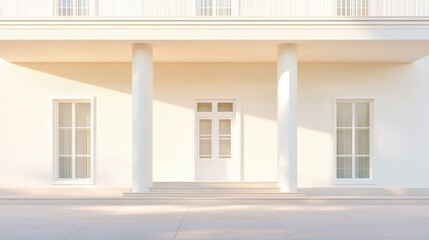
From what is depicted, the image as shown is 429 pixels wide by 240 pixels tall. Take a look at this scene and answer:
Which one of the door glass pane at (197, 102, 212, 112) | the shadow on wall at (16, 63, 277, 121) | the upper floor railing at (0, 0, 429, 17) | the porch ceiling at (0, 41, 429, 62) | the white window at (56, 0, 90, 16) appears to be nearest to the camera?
the porch ceiling at (0, 41, 429, 62)

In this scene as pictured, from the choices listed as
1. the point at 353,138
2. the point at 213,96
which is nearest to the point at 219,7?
the point at 213,96

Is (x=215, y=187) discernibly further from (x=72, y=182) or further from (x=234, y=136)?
(x=72, y=182)

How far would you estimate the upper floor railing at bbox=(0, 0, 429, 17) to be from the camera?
17094 mm

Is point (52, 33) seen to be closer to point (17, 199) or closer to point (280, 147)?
point (17, 199)

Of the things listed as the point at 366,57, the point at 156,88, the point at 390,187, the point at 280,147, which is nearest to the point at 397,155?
the point at 390,187

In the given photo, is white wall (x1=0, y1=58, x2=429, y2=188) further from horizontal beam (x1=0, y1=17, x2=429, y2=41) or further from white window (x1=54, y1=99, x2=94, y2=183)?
horizontal beam (x1=0, y1=17, x2=429, y2=41)

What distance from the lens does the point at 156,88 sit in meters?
18.8

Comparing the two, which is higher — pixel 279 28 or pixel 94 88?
pixel 279 28

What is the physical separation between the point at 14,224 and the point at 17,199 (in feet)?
13.5

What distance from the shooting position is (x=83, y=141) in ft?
62.3

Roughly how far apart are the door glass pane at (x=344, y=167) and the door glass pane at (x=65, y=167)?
8.27m

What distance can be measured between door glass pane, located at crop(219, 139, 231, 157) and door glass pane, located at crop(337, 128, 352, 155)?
3383 millimetres

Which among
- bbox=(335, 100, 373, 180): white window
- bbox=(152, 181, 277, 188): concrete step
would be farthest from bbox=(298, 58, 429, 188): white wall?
bbox=(152, 181, 277, 188): concrete step

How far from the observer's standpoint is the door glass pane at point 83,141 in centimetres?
1895
